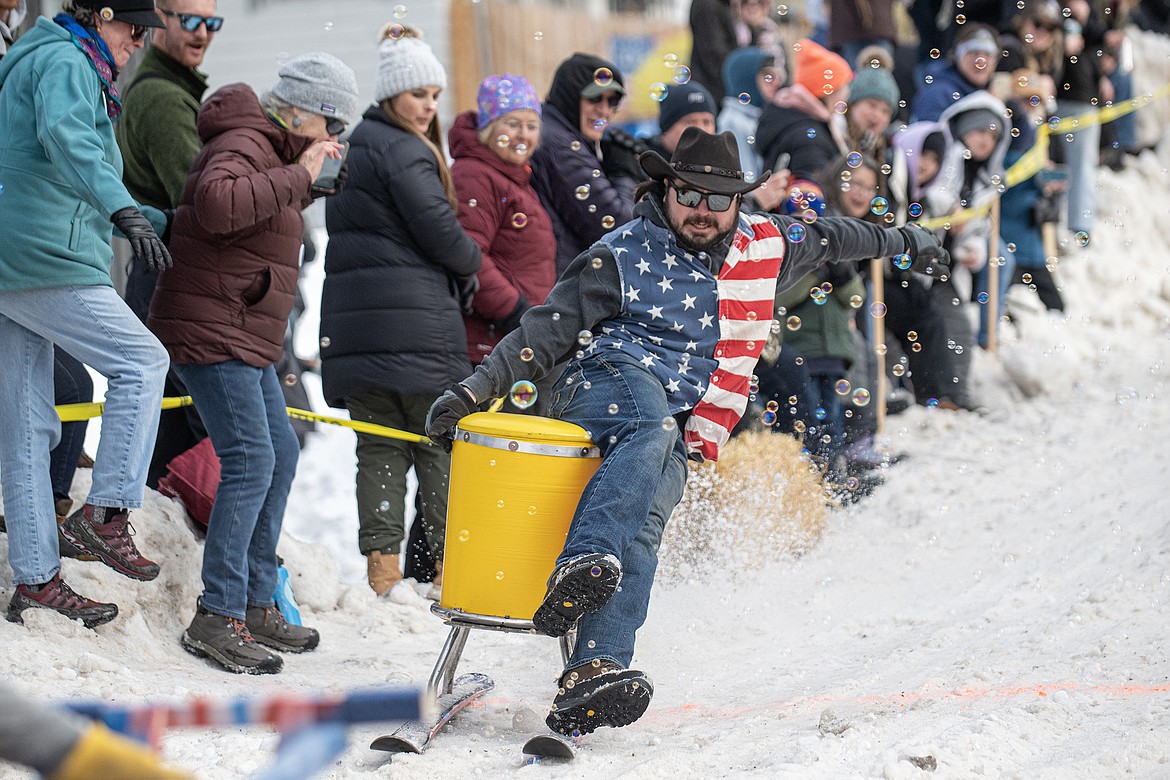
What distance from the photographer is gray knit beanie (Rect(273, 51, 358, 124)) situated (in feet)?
15.9

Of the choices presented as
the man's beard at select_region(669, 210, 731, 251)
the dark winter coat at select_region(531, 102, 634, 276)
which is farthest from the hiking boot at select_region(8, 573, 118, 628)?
the dark winter coat at select_region(531, 102, 634, 276)

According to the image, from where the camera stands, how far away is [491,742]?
391 centimetres

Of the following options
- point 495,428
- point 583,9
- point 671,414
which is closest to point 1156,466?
point 671,414

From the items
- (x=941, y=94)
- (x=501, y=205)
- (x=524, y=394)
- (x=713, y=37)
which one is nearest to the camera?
(x=524, y=394)

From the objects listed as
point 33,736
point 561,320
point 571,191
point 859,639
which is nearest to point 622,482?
point 561,320

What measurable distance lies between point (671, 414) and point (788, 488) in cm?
213

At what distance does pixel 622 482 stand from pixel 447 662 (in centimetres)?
77

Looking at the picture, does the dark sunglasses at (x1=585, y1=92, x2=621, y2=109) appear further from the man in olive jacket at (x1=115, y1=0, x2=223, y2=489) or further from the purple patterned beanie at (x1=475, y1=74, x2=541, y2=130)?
the man in olive jacket at (x1=115, y1=0, x2=223, y2=489)

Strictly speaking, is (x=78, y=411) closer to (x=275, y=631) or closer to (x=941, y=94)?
(x=275, y=631)

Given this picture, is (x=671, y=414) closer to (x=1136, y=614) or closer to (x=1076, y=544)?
(x=1136, y=614)

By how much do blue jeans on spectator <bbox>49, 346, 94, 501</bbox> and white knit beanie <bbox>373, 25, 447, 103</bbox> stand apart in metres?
1.66

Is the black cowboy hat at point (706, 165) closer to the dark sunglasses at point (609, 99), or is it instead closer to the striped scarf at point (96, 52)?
the striped scarf at point (96, 52)

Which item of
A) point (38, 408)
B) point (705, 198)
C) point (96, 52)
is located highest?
point (96, 52)

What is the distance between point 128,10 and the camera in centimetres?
432
